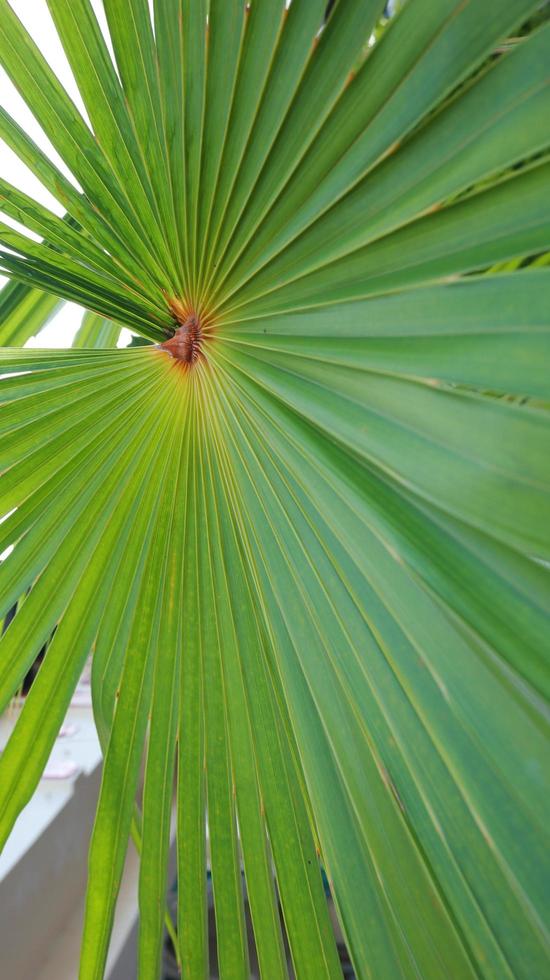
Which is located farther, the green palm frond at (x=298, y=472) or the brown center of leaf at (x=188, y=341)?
the brown center of leaf at (x=188, y=341)

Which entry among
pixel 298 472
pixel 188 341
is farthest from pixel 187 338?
pixel 298 472

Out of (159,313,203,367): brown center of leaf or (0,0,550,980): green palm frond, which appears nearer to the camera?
(0,0,550,980): green palm frond

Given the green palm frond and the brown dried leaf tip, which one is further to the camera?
the brown dried leaf tip

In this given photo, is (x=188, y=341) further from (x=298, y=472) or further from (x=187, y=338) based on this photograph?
(x=298, y=472)

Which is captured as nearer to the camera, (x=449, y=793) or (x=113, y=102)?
(x=449, y=793)

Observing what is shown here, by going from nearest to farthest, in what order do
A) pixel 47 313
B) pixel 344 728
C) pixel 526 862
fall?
pixel 526 862 → pixel 344 728 → pixel 47 313

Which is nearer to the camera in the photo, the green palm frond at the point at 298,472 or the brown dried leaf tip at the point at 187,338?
the green palm frond at the point at 298,472

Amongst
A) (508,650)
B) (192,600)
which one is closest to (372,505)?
(508,650)

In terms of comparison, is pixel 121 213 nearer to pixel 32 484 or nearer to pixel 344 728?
pixel 32 484
